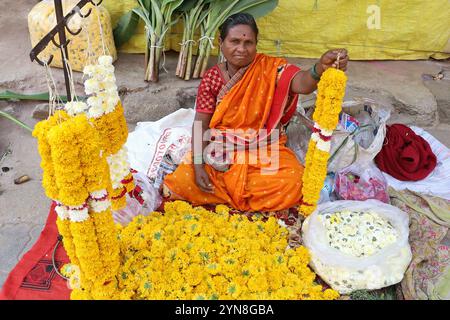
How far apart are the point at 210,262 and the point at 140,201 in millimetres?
666

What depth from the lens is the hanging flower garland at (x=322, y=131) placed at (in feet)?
7.11

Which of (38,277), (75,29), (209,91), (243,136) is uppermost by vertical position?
(75,29)

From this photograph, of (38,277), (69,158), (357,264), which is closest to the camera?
(69,158)

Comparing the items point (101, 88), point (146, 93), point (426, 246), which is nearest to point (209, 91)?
point (101, 88)

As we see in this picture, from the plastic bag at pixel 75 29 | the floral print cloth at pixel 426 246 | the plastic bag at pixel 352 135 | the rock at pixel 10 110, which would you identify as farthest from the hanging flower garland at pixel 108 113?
the rock at pixel 10 110

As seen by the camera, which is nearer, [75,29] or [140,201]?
[140,201]

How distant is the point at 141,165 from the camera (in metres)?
3.28

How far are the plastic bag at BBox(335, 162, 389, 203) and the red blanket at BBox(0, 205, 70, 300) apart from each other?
1838mm

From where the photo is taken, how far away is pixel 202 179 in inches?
113

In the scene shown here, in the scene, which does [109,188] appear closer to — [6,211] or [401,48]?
[6,211]

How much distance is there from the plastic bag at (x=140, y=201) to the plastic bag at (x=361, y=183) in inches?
49.3

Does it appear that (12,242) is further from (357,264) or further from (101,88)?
(357,264)

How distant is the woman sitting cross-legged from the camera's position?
8.77 ft

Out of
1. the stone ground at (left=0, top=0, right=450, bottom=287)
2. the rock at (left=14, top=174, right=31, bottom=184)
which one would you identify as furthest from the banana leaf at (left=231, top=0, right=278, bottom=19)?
the rock at (left=14, top=174, right=31, bottom=184)
